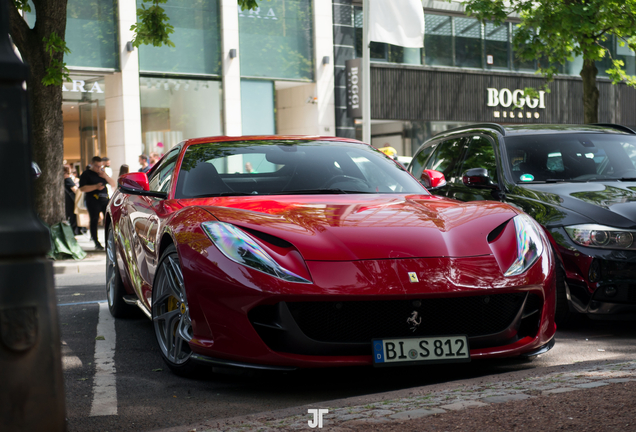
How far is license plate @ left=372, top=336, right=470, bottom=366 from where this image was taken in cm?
392

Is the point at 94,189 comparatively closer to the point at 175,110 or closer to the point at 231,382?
the point at 175,110

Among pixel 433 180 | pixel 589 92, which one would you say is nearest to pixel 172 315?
pixel 433 180

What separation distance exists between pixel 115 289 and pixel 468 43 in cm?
2269

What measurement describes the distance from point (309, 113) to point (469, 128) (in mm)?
16161

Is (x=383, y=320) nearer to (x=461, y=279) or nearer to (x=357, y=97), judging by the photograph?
(x=461, y=279)

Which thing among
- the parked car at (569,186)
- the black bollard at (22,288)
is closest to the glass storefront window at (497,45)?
the parked car at (569,186)

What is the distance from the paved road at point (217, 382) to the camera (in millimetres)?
3781

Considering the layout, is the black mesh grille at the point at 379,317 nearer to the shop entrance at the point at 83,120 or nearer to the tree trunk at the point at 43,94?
Answer: the tree trunk at the point at 43,94

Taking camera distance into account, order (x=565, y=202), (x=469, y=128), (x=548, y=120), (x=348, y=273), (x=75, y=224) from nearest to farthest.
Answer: (x=348, y=273) → (x=565, y=202) → (x=469, y=128) → (x=75, y=224) → (x=548, y=120)

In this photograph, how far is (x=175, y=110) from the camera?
21.2 meters

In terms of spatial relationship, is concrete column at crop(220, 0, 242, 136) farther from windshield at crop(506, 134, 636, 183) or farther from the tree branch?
windshield at crop(506, 134, 636, 183)

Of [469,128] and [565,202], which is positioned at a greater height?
[469,128]

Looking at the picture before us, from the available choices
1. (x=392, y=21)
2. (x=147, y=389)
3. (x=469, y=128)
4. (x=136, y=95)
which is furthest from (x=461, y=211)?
(x=136, y=95)

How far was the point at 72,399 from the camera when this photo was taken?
162 inches
